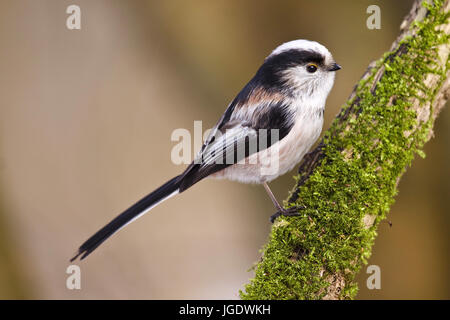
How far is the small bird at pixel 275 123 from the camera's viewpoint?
2594mm

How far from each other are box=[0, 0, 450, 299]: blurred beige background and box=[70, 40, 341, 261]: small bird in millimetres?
1810

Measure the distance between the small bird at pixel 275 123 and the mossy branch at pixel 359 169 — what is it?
0.16 meters

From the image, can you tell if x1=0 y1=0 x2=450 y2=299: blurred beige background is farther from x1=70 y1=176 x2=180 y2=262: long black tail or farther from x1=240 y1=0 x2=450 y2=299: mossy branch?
x1=240 y1=0 x2=450 y2=299: mossy branch

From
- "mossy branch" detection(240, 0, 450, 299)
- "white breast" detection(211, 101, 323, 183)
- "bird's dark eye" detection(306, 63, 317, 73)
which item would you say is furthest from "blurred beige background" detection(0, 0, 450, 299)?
"bird's dark eye" detection(306, 63, 317, 73)

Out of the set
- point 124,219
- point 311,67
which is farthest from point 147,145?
point 311,67

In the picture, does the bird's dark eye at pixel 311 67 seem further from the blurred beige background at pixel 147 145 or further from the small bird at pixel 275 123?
the blurred beige background at pixel 147 145

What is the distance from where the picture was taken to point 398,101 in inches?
95.3

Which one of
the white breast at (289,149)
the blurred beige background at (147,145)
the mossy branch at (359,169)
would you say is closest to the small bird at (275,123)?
the white breast at (289,149)

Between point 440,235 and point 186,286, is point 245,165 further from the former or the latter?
point 440,235

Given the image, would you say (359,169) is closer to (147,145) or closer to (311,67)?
(311,67)

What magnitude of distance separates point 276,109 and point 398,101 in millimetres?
677

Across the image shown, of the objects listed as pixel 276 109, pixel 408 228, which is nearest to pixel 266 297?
pixel 276 109

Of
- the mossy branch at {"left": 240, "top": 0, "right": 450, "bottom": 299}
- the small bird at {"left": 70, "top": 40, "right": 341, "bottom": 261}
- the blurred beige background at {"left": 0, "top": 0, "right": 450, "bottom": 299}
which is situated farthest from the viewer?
the blurred beige background at {"left": 0, "top": 0, "right": 450, "bottom": 299}

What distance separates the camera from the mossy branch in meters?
2.14
